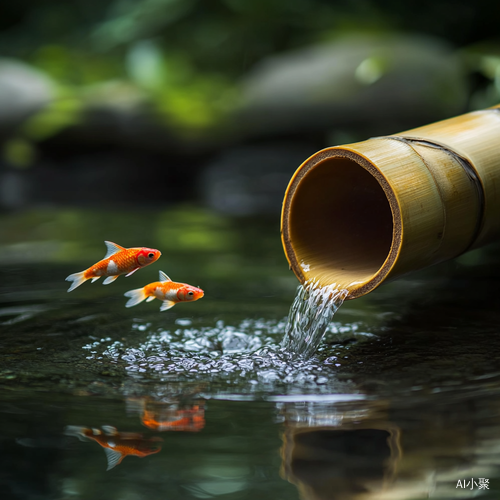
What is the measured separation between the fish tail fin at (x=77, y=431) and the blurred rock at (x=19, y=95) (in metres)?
6.62

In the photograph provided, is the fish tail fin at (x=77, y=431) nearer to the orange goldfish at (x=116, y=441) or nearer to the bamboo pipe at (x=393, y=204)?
the orange goldfish at (x=116, y=441)

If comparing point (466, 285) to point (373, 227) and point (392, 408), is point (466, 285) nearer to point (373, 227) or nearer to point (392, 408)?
point (373, 227)

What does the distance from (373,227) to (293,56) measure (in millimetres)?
5724

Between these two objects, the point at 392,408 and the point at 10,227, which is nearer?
the point at 392,408

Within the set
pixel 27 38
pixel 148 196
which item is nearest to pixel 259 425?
pixel 148 196

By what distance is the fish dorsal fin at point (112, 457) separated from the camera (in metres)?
1.50

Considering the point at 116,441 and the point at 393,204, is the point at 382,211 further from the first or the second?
the point at 116,441

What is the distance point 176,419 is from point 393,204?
0.93 metres

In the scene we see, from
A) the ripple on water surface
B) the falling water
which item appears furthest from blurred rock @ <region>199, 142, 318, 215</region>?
the falling water

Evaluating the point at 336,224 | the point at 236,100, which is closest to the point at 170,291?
the point at 336,224

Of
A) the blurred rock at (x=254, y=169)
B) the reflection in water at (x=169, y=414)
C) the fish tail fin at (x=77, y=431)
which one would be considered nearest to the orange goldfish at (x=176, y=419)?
the reflection in water at (x=169, y=414)

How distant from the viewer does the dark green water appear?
1.44 m

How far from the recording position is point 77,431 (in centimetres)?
168

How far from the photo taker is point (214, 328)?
2.67m
